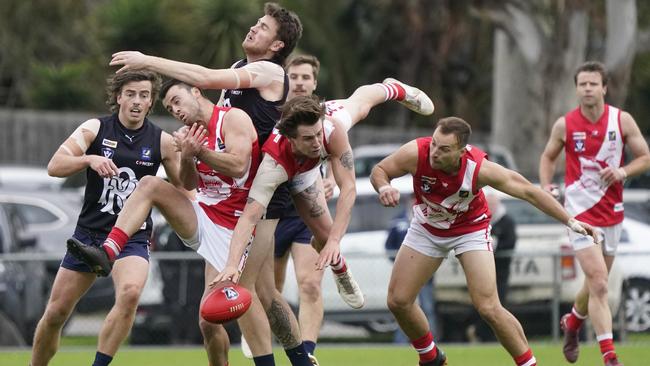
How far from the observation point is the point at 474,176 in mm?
9781

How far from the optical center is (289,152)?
30.7 ft

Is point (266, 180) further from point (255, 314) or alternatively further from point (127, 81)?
point (127, 81)

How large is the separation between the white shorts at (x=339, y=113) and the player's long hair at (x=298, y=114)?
58cm

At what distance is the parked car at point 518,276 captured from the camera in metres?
15.4

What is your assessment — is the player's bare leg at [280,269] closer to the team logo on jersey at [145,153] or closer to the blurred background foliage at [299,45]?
the team logo on jersey at [145,153]

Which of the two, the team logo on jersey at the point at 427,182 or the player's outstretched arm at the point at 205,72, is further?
the team logo on jersey at the point at 427,182

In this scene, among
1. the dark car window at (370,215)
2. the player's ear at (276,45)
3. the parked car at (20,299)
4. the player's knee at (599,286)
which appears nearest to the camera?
the player's ear at (276,45)

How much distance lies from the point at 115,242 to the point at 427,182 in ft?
7.50

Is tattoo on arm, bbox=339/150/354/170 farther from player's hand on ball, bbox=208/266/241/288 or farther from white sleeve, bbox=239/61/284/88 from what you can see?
player's hand on ball, bbox=208/266/241/288

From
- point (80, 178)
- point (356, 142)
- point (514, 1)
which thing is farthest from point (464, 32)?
point (80, 178)

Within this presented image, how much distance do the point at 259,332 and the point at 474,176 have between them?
6.24ft

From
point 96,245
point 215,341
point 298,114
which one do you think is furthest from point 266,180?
point 96,245

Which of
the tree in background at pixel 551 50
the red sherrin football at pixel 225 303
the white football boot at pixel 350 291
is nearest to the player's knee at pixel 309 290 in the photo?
the white football boot at pixel 350 291

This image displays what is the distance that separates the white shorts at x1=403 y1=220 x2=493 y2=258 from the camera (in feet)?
33.0
